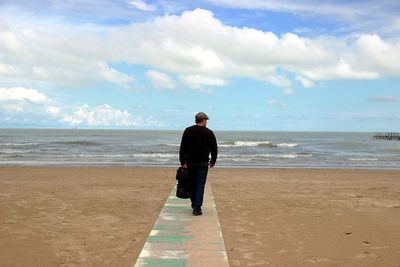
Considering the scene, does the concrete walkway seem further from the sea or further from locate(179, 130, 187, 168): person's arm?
the sea

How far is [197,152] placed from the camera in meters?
7.23

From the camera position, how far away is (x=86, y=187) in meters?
12.0

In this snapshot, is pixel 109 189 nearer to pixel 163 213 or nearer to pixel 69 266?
pixel 163 213

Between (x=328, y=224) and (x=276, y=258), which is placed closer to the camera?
(x=276, y=258)

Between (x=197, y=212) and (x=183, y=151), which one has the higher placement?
(x=183, y=151)

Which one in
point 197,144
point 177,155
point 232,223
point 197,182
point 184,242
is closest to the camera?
point 184,242

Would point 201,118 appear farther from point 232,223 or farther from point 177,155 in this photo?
point 177,155

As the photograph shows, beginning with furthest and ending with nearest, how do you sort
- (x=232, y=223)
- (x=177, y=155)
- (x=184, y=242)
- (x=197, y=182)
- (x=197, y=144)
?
(x=177, y=155), (x=197, y=182), (x=197, y=144), (x=232, y=223), (x=184, y=242)

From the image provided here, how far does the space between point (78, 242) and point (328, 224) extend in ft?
13.1

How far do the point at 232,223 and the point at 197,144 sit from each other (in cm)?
143

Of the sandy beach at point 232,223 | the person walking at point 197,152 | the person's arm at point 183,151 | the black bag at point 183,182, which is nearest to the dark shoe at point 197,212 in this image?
the person walking at point 197,152

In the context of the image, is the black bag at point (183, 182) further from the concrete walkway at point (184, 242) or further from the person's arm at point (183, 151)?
the concrete walkway at point (184, 242)

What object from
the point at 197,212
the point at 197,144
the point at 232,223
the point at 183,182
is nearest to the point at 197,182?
the point at 183,182

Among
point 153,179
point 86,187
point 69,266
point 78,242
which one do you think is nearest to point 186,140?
point 78,242
